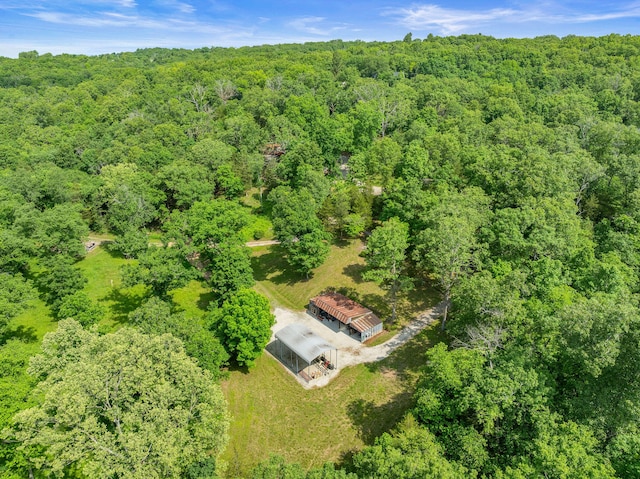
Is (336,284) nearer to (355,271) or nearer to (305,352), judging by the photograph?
(355,271)

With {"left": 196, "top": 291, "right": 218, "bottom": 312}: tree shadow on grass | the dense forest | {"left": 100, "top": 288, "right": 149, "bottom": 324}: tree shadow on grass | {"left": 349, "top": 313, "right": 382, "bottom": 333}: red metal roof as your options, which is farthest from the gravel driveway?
{"left": 100, "top": 288, "right": 149, "bottom": 324}: tree shadow on grass

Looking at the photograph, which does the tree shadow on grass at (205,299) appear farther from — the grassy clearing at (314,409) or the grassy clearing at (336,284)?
the grassy clearing at (314,409)

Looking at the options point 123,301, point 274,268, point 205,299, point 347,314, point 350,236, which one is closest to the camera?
point 347,314

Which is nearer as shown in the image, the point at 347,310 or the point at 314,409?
the point at 314,409

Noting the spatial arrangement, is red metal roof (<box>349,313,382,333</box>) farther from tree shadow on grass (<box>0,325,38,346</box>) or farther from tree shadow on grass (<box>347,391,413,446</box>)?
tree shadow on grass (<box>0,325,38,346</box>)

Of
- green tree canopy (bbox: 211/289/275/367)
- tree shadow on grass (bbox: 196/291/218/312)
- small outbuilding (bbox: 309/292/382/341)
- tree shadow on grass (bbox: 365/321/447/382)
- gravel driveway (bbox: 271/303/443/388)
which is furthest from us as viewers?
tree shadow on grass (bbox: 196/291/218/312)

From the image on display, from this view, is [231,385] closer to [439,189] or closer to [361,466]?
[361,466]

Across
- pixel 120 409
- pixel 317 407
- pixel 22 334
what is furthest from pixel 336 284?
pixel 22 334
